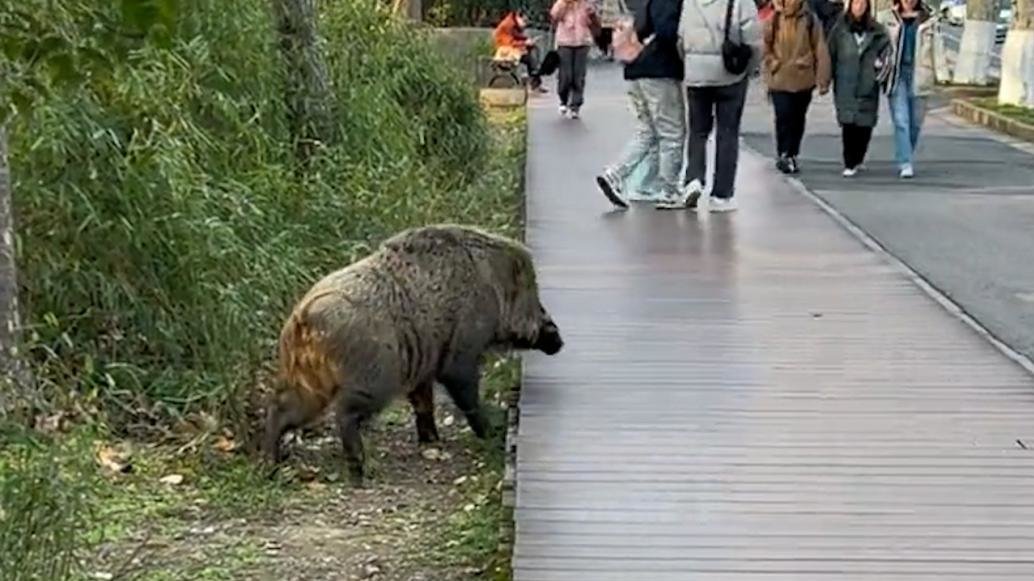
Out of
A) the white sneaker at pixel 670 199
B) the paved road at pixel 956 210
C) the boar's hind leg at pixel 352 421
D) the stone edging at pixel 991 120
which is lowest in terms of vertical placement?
the stone edging at pixel 991 120

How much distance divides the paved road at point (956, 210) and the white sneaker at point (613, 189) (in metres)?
1.64

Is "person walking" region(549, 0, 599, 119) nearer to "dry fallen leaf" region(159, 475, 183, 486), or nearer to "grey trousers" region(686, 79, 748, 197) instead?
"grey trousers" region(686, 79, 748, 197)

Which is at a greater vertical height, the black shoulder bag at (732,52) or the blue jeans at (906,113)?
the black shoulder bag at (732,52)

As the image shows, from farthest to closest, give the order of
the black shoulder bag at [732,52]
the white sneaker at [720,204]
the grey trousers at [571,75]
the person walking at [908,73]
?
1. the grey trousers at [571,75]
2. the person walking at [908,73]
3. the white sneaker at [720,204]
4. the black shoulder bag at [732,52]

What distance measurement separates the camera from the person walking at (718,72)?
11945 millimetres

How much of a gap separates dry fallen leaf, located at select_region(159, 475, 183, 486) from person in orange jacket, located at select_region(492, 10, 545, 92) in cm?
1812

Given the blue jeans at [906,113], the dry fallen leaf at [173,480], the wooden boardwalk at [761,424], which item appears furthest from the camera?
the blue jeans at [906,113]

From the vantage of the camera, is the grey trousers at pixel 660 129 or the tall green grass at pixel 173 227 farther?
the grey trousers at pixel 660 129

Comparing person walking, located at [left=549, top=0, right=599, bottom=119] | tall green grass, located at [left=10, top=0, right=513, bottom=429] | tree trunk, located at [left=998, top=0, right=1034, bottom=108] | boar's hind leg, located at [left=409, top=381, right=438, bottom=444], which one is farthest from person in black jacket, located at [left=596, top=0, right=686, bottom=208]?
tree trunk, located at [left=998, top=0, right=1034, bottom=108]

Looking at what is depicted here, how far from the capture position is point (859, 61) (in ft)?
51.8

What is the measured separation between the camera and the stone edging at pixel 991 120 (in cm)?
2161

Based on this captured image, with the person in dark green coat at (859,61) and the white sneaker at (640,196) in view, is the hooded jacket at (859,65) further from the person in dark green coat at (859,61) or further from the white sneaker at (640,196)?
the white sneaker at (640,196)

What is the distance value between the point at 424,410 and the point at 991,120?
54.7ft

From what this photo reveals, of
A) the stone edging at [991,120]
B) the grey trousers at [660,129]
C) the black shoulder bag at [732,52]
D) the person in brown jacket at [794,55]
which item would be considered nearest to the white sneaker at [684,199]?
the grey trousers at [660,129]
